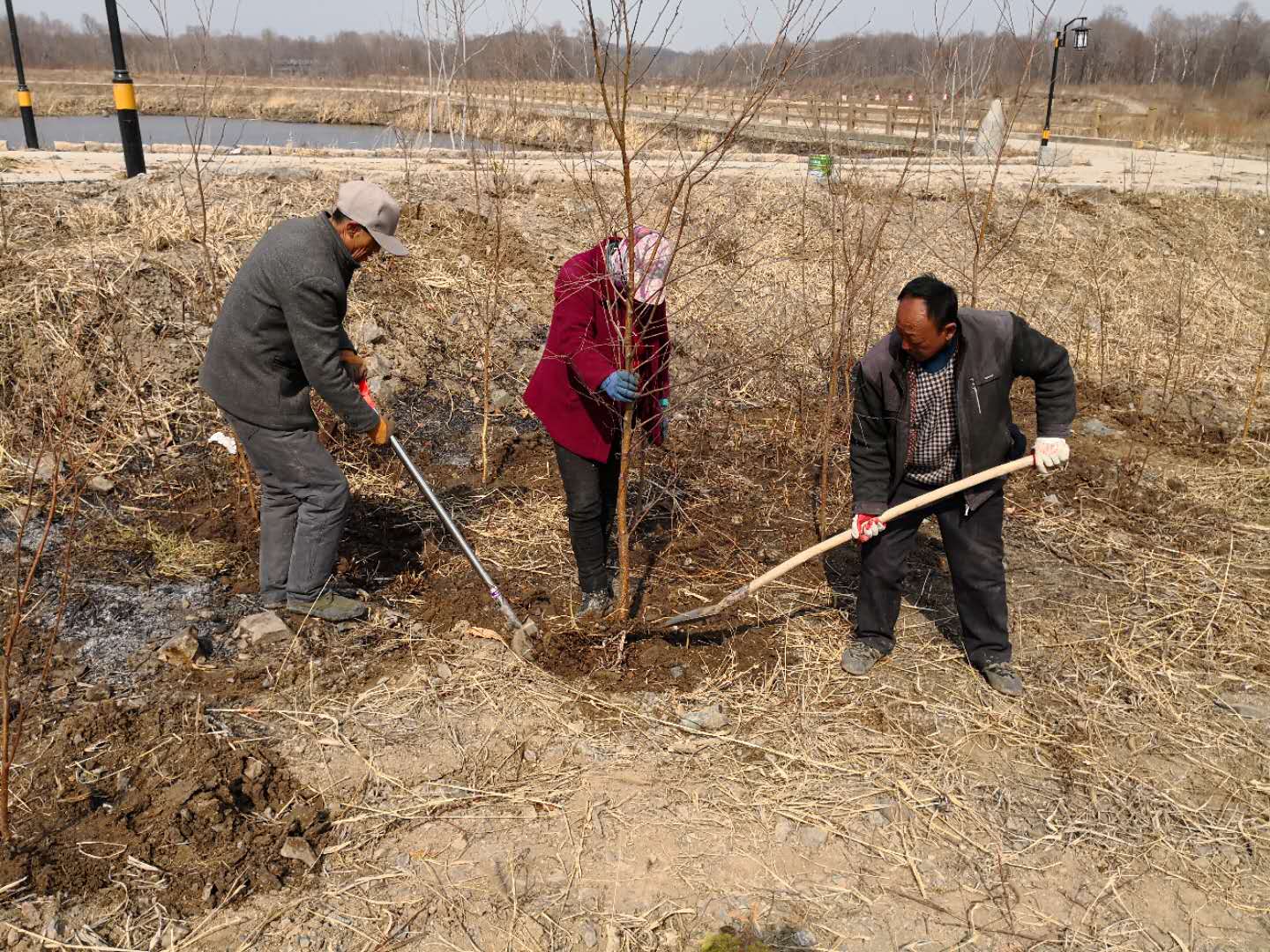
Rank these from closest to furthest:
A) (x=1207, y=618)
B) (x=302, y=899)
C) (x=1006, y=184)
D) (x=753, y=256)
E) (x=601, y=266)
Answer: (x=302, y=899), (x=601, y=266), (x=1207, y=618), (x=753, y=256), (x=1006, y=184)

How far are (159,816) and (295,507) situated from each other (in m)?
1.42

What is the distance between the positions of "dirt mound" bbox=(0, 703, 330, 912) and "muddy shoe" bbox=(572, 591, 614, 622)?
1.40 metres

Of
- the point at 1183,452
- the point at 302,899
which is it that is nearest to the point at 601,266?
the point at 302,899

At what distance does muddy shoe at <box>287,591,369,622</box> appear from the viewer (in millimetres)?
3936

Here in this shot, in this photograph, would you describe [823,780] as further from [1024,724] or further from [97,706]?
[97,706]

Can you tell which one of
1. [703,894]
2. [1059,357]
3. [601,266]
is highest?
[601,266]

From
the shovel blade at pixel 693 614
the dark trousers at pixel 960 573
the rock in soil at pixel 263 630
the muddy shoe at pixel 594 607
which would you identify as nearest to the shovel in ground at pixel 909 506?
the shovel blade at pixel 693 614

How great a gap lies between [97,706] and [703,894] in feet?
7.42

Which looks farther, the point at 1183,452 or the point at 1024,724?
the point at 1183,452

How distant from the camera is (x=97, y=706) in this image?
3279 millimetres

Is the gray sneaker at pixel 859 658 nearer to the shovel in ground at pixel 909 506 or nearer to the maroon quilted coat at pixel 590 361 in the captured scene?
the shovel in ground at pixel 909 506

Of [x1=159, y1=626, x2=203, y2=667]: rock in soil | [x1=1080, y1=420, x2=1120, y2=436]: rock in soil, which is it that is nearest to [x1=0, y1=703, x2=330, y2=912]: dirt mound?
[x1=159, y1=626, x2=203, y2=667]: rock in soil

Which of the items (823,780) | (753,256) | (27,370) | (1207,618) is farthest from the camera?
(753,256)

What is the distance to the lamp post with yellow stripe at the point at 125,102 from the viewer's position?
21.7ft
